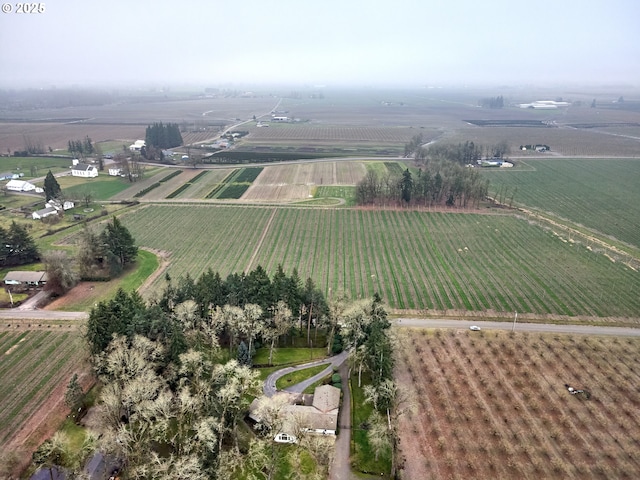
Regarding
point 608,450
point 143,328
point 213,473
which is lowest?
point 608,450

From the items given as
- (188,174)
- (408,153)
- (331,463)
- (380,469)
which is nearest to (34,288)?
(331,463)

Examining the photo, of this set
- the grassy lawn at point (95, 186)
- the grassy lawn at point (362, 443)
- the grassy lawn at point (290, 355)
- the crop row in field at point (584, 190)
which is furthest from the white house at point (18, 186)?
the crop row in field at point (584, 190)

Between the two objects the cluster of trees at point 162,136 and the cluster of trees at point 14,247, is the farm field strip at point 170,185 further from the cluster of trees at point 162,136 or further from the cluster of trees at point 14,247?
the cluster of trees at point 14,247

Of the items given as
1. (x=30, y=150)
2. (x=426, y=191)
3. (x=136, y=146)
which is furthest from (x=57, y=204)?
(x=426, y=191)

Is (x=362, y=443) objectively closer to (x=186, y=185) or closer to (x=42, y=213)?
(x=42, y=213)

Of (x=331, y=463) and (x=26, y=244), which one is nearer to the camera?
(x=331, y=463)

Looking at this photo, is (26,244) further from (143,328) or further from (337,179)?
(337,179)

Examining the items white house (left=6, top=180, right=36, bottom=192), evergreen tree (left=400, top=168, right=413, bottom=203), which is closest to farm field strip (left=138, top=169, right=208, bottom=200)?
white house (left=6, top=180, right=36, bottom=192)

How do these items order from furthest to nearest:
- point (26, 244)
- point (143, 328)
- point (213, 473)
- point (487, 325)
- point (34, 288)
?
1. point (26, 244)
2. point (34, 288)
3. point (487, 325)
4. point (143, 328)
5. point (213, 473)
